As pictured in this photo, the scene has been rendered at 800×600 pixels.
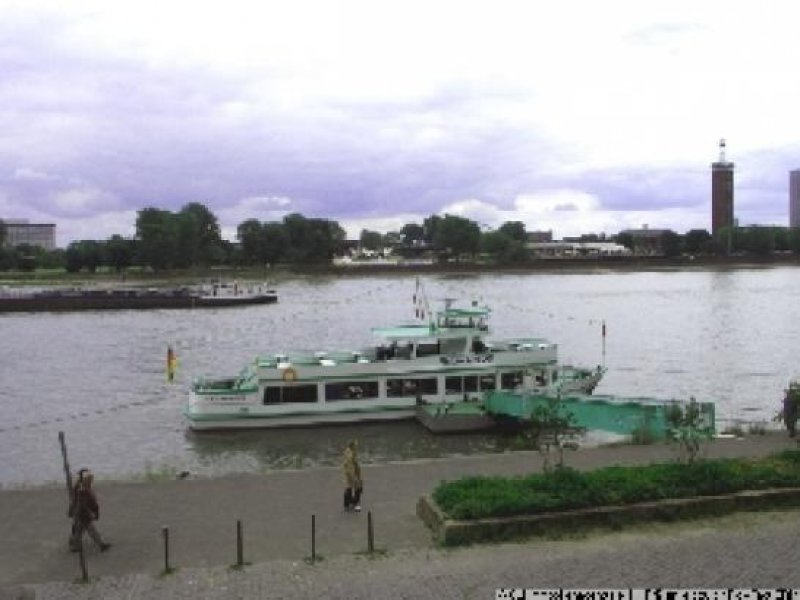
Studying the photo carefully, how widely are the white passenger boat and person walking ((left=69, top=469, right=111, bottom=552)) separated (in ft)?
81.7

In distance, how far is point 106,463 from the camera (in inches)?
1678

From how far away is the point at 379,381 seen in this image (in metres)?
47.0

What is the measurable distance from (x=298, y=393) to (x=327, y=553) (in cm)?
2674

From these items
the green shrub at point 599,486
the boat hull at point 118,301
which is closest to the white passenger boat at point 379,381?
the green shrub at point 599,486

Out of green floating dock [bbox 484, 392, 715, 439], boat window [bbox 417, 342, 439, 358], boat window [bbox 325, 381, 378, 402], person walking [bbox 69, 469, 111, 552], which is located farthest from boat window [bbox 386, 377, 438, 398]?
person walking [bbox 69, 469, 111, 552]

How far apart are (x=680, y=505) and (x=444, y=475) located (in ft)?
23.6

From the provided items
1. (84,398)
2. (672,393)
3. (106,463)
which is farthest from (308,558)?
(84,398)

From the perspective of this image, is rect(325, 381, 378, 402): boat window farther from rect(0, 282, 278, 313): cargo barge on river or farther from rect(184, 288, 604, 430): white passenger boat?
rect(0, 282, 278, 313): cargo barge on river

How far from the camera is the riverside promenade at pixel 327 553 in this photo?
18031mm

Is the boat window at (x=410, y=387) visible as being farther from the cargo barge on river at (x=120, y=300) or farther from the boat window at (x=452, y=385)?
the cargo barge on river at (x=120, y=300)

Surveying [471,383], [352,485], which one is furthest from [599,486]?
[471,383]

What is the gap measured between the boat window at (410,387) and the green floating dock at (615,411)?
5113 mm

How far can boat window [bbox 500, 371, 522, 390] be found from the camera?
4762cm

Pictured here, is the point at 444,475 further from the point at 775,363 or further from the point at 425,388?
the point at 775,363
